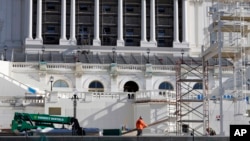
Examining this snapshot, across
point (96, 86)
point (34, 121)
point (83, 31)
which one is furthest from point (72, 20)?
point (34, 121)

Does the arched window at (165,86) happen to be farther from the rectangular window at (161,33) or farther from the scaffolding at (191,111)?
the rectangular window at (161,33)

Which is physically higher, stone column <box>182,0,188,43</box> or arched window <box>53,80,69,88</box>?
stone column <box>182,0,188,43</box>

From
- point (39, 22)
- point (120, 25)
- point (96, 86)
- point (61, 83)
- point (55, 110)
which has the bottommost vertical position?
point (55, 110)

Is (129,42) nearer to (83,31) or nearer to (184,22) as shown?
(83,31)

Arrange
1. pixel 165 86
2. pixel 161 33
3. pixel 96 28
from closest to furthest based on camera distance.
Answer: pixel 165 86 < pixel 96 28 < pixel 161 33

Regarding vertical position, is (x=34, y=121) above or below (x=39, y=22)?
below

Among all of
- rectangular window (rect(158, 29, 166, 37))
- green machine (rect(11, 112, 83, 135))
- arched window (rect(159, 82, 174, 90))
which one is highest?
rectangular window (rect(158, 29, 166, 37))

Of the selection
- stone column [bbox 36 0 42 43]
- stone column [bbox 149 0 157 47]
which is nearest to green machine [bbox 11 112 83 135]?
stone column [bbox 36 0 42 43]

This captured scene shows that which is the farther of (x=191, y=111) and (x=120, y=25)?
(x=120, y=25)

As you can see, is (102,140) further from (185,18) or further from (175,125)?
(185,18)

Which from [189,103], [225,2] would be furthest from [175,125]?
[225,2]

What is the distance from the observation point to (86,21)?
12025cm

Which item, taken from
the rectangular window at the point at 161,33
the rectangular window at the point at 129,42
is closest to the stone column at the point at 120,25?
the rectangular window at the point at 129,42

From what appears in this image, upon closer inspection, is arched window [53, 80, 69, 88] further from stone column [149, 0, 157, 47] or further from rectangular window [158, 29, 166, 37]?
rectangular window [158, 29, 166, 37]
